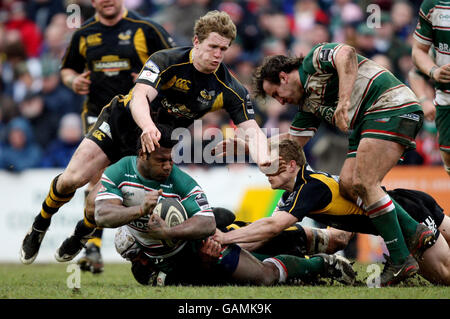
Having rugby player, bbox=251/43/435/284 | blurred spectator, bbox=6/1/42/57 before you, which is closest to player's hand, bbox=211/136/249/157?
rugby player, bbox=251/43/435/284

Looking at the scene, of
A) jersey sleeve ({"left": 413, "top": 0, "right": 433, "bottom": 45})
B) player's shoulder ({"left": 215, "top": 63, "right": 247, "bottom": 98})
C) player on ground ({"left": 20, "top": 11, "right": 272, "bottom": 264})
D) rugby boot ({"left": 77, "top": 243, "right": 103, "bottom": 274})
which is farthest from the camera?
rugby boot ({"left": 77, "top": 243, "right": 103, "bottom": 274})

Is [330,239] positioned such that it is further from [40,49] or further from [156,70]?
[40,49]

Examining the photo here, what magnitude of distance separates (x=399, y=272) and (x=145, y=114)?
255cm

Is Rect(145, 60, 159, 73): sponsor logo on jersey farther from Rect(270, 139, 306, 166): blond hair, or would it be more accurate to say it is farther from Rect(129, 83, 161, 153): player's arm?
Rect(270, 139, 306, 166): blond hair

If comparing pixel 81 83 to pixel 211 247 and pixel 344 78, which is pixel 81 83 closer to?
pixel 211 247

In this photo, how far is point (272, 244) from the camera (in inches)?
256

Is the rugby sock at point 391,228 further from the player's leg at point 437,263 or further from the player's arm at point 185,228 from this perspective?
the player's arm at point 185,228

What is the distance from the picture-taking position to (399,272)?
5738 mm

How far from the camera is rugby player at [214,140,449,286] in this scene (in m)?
5.78

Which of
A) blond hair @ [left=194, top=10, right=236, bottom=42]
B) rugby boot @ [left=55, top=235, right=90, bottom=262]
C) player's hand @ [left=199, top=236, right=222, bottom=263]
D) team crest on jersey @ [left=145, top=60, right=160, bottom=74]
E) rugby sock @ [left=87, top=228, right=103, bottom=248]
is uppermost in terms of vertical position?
blond hair @ [left=194, top=10, right=236, bottom=42]

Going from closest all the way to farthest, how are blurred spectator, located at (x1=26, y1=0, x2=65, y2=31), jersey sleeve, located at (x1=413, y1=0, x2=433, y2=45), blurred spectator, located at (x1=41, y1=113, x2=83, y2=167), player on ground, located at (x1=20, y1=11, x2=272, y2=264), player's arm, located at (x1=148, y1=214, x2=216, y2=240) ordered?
player's arm, located at (x1=148, y1=214, x2=216, y2=240) < player on ground, located at (x1=20, y1=11, x2=272, y2=264) < jersey sleeve, located at (x1=413, y1=0, x2=433, y2=45) < blurred spectator, located at (x1=41, y1=113, x2=83, y2=167) < blurred spectator, located at (x1=26, y1=0, x2=65, y2=31)

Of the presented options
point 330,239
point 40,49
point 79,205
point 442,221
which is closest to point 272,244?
point 330,239

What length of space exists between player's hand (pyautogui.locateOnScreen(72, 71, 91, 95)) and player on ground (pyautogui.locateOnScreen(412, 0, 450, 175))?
3.77 m
